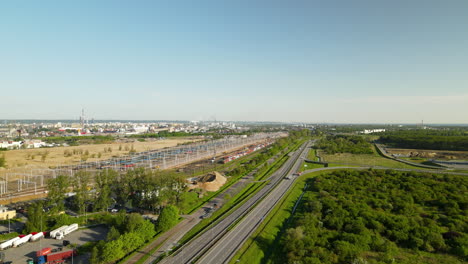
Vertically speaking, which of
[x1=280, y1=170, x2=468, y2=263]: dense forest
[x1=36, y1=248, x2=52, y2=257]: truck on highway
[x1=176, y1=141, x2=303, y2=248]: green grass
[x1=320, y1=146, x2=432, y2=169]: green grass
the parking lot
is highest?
[x1=320, y1=146, x2=432, y2=169]: green grass

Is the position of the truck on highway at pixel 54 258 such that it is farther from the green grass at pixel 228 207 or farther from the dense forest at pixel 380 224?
the dense forest at pixel 380 224

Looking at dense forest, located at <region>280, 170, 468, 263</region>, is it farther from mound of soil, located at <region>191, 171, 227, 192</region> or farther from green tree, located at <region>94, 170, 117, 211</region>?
green tree, located at <region>94, 170, 117, 211</region>

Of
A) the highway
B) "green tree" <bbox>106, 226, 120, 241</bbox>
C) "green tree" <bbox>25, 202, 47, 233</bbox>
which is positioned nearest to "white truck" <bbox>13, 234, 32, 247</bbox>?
"green tree" <bbox>25, 202, 47, 233</bbox>

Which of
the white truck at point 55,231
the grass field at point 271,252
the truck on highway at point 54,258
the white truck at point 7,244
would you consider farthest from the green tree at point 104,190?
the grass field at point 271,252

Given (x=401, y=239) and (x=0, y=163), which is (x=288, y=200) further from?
(x=0, y=163)

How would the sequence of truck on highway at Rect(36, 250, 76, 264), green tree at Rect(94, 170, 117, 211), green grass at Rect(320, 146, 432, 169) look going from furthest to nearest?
green grass at Rect(320, 146, 432, 169) < green tree at Rect(94, 170, 117, 211) < truck on highway at Rect(36, 250, 76, 264)

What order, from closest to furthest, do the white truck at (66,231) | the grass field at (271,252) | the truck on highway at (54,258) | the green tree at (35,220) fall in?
the truck on highway at (54,258)
the grass field at (271,252)
the white truck at (66,231)
the green tree at (35,220)

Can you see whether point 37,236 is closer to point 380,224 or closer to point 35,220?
point 35,220
